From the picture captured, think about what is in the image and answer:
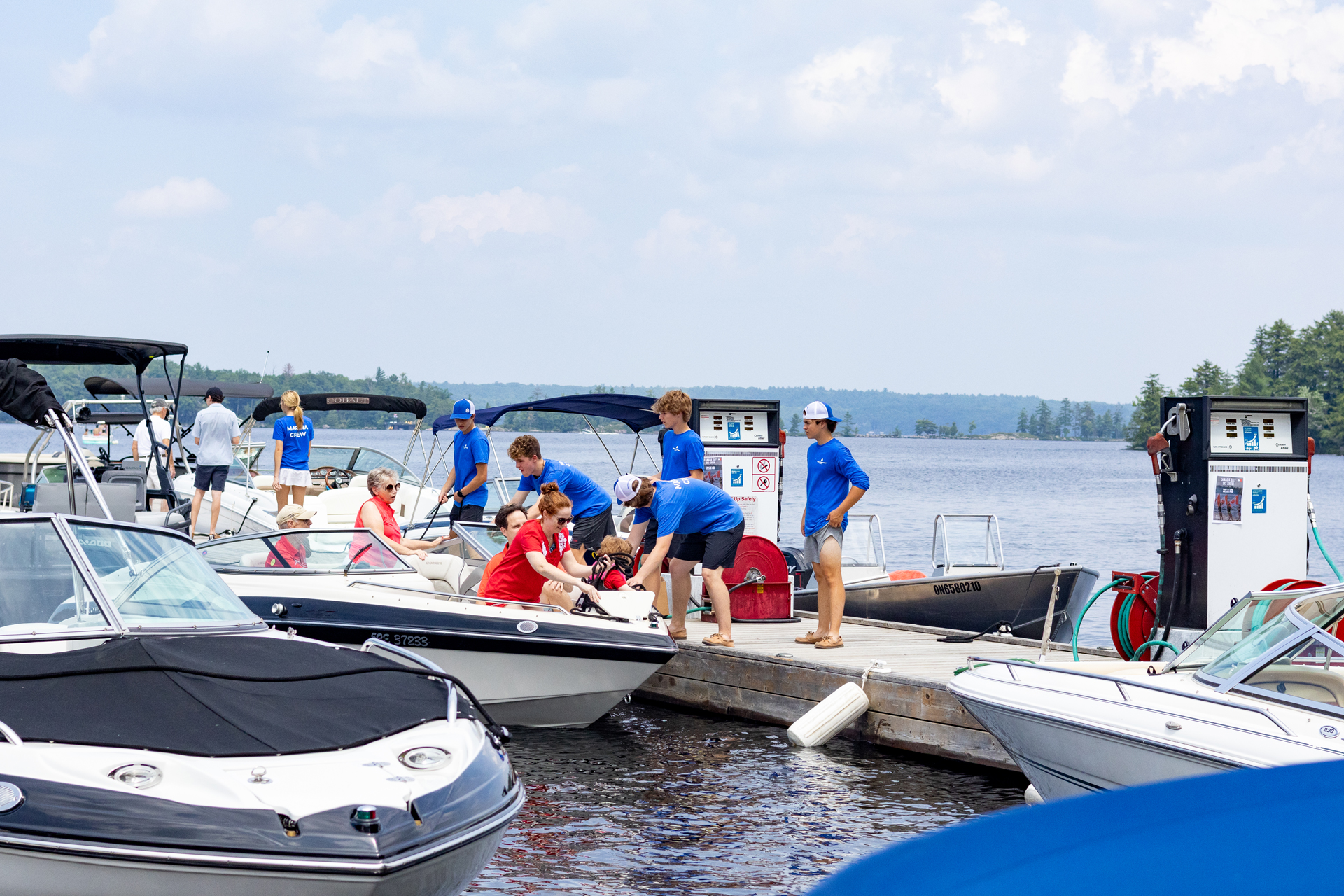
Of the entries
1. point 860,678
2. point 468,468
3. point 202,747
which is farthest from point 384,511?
point 202,747

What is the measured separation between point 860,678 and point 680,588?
66.2 inches

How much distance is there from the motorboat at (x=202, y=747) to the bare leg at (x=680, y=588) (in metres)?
4.13

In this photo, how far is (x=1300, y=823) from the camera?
4.47ft

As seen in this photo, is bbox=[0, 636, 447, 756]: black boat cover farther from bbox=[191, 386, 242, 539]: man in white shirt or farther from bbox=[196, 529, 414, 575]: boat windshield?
bbox=[191, 386, 242, 539]: man in white shirt

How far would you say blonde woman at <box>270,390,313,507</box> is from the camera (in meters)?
12.9

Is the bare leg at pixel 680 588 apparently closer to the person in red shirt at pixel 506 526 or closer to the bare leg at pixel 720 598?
the bare leg at pixel 720 598

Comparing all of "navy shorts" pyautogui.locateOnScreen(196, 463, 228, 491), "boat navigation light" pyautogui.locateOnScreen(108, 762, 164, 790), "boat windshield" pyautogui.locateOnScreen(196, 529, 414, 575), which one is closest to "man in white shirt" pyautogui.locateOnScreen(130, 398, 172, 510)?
"navy shorts" pyautogui.locateOnScreen(196, 463, 228, 491)

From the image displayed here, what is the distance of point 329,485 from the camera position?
15977mm

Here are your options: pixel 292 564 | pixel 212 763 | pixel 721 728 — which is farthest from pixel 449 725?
pixel 721 728

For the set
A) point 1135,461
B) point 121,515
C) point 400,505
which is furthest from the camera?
point 1135,461

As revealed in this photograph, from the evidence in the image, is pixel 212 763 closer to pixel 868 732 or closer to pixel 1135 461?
pixel 868 732

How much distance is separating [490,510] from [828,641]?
24.2 ft

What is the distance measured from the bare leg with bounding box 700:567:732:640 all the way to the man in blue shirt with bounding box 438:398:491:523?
2830 mm

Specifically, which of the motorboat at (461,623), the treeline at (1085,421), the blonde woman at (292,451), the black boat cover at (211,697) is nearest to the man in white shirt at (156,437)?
the blonde woman at (292,451)
